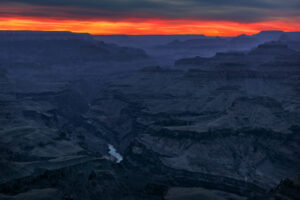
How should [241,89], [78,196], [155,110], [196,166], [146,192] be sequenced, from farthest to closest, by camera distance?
[241,89]
[155,110]
[196,166]
[146,192]
[78,196]

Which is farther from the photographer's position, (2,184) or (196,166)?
(196,166)

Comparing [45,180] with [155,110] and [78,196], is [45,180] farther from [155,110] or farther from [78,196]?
[155,110]

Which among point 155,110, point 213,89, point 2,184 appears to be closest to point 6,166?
point 2,184

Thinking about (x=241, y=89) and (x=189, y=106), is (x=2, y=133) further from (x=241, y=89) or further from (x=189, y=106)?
(x=241, y=89)

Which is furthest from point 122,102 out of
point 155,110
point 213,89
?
point 213,89

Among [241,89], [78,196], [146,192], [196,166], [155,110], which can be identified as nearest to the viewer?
[78,196]

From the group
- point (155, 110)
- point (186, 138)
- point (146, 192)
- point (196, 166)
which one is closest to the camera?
point (146, 192)

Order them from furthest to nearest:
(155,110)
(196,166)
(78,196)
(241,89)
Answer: (241,89)
(155,110)
(196,166)
(78,196)

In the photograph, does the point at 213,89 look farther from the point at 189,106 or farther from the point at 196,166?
the point at 196,166

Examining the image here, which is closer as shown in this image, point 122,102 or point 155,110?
point 155,110
